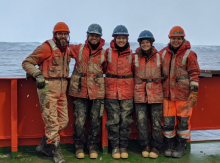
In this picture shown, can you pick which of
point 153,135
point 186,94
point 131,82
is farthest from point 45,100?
point 186,94

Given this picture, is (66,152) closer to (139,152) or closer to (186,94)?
(139,152)

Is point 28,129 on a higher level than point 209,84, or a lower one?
lower

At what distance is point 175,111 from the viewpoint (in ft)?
15.5

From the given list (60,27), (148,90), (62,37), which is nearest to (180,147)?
(148,90)

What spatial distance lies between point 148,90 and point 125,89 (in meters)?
0.37

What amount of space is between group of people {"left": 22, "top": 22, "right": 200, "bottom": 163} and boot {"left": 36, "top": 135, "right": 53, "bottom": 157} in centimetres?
2

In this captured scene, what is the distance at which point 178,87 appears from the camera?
461 cm

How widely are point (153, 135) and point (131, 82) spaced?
0.95m

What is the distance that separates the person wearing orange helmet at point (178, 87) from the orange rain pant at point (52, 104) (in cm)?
166

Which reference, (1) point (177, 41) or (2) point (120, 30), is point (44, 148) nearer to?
(2) point (120, 30)

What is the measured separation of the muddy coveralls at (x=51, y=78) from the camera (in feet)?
14.0

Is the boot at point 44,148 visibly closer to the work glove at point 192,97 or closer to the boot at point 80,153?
the boot at point 80,153

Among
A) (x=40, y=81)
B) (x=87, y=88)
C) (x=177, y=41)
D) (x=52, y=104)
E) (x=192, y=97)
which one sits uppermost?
(x=177, y=41)

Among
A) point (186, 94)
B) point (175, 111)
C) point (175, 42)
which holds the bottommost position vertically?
point (175, 111)
